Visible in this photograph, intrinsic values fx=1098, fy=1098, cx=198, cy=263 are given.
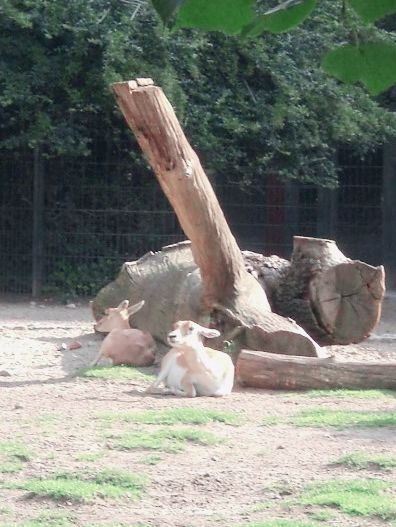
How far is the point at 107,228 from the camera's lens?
47.1ft

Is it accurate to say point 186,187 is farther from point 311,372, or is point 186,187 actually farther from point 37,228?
point 37,228

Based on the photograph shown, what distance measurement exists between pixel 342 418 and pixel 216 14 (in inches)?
212

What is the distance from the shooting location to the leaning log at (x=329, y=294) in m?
9.54

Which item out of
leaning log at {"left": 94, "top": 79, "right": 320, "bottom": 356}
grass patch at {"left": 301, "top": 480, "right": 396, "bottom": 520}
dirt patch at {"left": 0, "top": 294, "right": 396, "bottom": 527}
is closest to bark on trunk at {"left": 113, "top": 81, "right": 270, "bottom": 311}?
leaning log at {"left": 94, "top": 79, "right": 320, "bottom": 356}

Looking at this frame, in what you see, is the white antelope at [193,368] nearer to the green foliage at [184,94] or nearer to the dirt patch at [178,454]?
the dirt patch at [178,454]

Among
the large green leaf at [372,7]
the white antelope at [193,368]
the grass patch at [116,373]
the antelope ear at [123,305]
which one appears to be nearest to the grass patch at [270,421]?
the white antelope at [193,368]

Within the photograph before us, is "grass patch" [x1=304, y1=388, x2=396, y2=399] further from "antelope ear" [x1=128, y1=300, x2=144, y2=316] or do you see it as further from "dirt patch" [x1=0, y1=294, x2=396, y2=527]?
"antelope ear" [x1=128, y1=300, x2=144, y2=316]

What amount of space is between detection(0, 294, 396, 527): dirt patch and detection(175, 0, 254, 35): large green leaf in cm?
340

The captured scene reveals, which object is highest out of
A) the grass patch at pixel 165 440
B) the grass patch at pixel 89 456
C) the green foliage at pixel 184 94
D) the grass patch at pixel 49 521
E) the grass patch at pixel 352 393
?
the green foliage at pixel 184 94

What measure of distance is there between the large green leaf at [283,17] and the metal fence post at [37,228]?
12614 mm

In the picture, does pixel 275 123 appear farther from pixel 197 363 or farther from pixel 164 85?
pixel 197 363

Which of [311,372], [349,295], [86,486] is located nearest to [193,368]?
[311,372]

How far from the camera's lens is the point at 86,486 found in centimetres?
512

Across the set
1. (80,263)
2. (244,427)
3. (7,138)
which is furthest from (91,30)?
(244,427)
